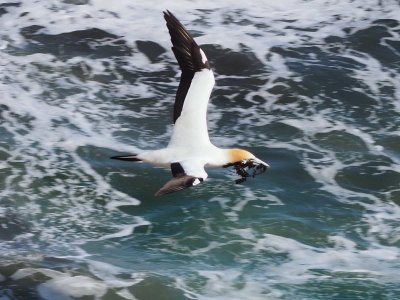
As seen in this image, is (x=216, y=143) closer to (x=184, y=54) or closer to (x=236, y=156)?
(x=184, y=54)

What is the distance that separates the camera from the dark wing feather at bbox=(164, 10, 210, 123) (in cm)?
848

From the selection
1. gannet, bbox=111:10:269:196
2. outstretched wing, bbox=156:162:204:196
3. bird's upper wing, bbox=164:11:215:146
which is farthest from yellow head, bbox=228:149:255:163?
outstretched wing, bbox=156:162:204:196

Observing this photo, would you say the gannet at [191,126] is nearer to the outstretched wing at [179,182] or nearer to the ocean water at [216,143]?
the outstretched wing at [179,182]

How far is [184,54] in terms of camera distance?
858cm

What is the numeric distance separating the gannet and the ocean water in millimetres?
857

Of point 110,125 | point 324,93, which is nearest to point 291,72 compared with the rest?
point 324,93

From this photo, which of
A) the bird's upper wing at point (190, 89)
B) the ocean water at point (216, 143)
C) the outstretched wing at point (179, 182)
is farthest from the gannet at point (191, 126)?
the ocean water at point (216, 143)

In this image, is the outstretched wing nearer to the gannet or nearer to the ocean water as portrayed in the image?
the gannet

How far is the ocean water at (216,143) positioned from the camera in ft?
26.3

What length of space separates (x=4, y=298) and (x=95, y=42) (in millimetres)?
6354

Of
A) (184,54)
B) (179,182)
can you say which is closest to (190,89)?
(184,54)

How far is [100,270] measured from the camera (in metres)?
7.94

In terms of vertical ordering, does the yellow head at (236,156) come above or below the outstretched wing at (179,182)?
below

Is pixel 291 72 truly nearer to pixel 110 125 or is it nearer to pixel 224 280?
pixel 110 125
